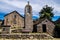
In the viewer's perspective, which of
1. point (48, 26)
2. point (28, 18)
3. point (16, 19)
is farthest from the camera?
point (16, 19)

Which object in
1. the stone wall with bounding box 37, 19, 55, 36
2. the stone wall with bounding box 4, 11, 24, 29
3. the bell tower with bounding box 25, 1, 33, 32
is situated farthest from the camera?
the stone wall with bounding box 4, 11, 24, 29

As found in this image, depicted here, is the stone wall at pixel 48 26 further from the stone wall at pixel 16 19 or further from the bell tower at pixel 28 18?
the stone wall at pixel 16 19

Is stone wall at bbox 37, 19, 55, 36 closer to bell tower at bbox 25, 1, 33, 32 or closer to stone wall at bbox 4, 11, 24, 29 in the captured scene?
bell tower at bbox 25, 1, 33, 32

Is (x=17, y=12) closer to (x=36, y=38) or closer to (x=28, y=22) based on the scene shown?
(x=28, y=22)

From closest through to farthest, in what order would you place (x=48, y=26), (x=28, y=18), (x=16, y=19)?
(x=48, y=26), (x=28, y=18), (x=16, y=19)

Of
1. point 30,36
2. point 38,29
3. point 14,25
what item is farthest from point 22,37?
point 14,25

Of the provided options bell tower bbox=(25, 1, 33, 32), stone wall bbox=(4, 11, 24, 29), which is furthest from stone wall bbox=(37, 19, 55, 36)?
stone wall bbox=(4, 11, 24, 29)

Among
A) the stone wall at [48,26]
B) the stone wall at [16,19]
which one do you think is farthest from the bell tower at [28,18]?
the stone wall at [16,19]

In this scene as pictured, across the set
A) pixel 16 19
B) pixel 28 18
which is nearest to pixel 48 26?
pixel 28 18

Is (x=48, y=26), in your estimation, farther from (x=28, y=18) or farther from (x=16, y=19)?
(x=16, y=19)

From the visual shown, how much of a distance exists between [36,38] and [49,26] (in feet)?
64.1

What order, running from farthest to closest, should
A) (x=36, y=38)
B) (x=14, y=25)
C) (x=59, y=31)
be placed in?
(x=14, y=25), (x=59, y=31), (x=36, y=38)

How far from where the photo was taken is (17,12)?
4841 cm

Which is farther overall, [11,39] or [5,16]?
[5,16]
